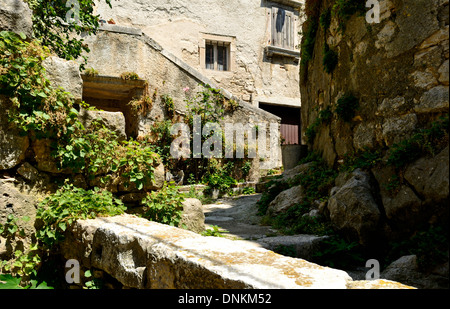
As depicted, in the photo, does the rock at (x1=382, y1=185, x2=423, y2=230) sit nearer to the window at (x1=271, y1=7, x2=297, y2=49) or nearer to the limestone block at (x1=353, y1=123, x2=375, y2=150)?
the limestone block at (x1=353, y1=123, x2=375, y2=150)

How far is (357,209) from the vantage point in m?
3.72

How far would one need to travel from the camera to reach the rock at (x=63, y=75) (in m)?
3.23

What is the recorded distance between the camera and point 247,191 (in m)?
8.79

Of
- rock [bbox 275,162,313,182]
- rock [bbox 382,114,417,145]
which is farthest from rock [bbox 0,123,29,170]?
rock [bbox 275,162,313,182]

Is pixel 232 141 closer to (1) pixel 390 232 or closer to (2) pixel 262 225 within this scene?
(2) pixel 262 225

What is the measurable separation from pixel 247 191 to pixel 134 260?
679 cm

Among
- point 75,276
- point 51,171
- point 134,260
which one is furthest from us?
point 51,171

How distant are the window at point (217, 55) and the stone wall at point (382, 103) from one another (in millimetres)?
8355

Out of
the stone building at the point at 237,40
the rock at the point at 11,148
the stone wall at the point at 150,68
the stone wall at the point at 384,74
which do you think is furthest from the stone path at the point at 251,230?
the stone building at the point at 237,40

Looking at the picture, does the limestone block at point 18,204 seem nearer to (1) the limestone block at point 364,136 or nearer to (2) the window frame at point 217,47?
(1) the limestone block at point 364,136

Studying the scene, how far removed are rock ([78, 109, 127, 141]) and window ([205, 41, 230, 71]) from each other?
1008 centimetres
